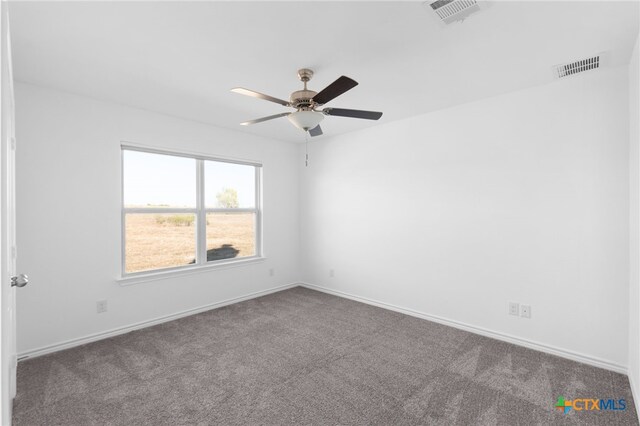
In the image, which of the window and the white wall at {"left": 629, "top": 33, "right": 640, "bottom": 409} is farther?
the window

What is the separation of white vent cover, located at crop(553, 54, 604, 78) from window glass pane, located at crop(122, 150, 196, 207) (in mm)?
3951

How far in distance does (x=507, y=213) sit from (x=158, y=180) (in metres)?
3.90

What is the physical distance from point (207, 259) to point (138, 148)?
1610 millimetres

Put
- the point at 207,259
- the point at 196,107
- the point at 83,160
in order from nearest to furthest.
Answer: the point at 83,160 → the point at 196,107 → the point at 207,259

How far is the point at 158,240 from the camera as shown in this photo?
3.67 metres

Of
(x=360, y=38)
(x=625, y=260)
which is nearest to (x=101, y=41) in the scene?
(x=360, y=38)

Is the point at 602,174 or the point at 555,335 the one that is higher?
the point at 602,174

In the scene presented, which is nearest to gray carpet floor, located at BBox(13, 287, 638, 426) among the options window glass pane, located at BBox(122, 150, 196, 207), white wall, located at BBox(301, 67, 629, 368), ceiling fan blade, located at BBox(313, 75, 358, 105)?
white wall, located at BBox(301, 67, 629, 368)

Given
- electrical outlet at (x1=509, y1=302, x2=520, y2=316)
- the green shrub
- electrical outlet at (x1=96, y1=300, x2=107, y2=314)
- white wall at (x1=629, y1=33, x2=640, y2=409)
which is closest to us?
white wall at (x1=629, y1=33, x2=640, y2=409)

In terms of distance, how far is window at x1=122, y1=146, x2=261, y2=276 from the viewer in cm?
347

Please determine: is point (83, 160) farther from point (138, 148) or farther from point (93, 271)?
point (93, 271)

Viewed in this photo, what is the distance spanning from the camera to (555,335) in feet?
9.04

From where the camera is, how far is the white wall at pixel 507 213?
99.3 inches

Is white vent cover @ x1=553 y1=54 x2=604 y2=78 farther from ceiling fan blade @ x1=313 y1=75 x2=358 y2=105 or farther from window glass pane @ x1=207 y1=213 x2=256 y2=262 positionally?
window glass pane @ x1=207 y1=213 x2=256 y2=262
